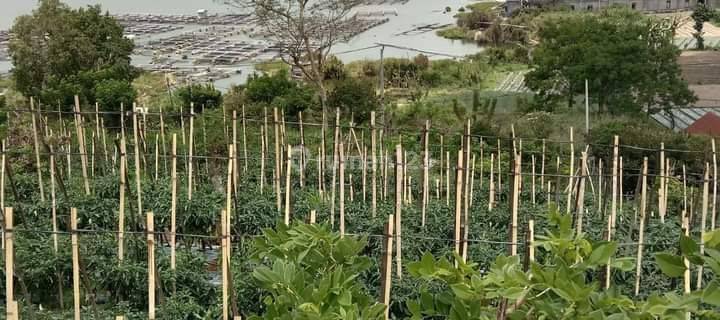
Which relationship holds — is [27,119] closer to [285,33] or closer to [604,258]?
[285,33]

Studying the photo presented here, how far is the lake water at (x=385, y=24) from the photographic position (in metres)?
17.6

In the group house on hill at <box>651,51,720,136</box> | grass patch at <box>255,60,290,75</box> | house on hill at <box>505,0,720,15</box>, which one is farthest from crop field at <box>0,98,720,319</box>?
house on hill at <box>505,0,720,15</box>

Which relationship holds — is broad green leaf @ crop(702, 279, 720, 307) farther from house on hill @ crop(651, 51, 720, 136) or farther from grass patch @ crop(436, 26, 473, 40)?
grass patch @ crop(436, 26, 473, 40)

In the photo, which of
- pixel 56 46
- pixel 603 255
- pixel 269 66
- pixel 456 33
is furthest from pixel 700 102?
pixel 456 33

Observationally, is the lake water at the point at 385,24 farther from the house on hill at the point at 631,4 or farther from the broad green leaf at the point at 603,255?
the broad green leaf at the point at 603,255

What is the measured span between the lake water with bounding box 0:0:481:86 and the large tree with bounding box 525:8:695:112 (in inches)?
226

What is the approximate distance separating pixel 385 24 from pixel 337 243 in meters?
22.2

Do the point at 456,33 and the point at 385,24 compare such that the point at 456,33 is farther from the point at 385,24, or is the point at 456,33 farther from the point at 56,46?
the point at 56,46

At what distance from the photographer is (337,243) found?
43.0 inches

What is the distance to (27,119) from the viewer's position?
7.21m

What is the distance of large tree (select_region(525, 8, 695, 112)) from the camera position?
28.7 ft

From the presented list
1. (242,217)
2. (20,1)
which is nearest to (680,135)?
(242,217)

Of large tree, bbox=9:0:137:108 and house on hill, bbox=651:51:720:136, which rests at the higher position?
large tree, bbox=9:0:137:108

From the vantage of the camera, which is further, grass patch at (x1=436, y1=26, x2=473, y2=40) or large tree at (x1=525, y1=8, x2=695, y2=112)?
grass patch at (x1=436, y1=26, x2=473, y2=40)
